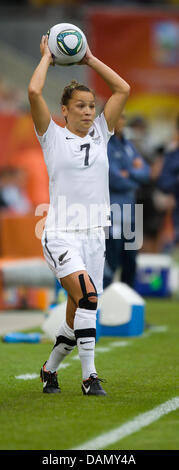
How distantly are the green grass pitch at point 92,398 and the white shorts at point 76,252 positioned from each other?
771 millimetres

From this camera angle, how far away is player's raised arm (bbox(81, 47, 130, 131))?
624 centimetres

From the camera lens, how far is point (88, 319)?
19.4 ft

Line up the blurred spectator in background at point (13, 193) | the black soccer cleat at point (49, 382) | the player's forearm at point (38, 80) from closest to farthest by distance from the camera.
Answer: the player's forearm at point (38, 80)
the black soccer cleat at point (49, 382)
the blurred spectator in background at point (13, 193)

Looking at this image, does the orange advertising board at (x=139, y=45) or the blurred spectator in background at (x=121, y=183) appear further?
the orange advertising board at (x=139, y=45)

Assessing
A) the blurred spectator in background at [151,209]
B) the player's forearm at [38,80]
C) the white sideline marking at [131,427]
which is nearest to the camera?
the white sideline marking at [131,427]

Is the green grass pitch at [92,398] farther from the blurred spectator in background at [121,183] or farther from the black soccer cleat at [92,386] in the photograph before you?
the blurred spectator in background at [121,183]

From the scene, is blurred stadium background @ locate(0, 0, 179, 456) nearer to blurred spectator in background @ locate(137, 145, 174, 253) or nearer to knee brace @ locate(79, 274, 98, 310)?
blurred spectator in background @ locate(137, 145, 174, 253)

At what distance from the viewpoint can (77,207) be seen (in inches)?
238

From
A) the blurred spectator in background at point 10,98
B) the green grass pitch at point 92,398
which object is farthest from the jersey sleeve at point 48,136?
the blurred spectator in background at point 10,98

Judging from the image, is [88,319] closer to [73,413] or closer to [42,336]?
[73,413]

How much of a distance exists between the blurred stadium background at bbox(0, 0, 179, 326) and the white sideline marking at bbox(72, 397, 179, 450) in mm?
8720

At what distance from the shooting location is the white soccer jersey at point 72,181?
6039mm
